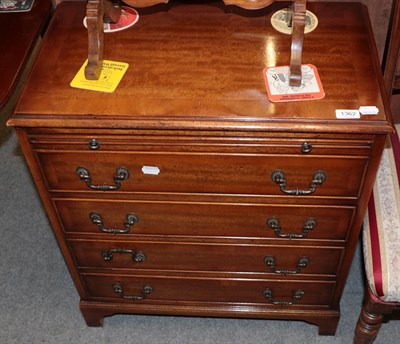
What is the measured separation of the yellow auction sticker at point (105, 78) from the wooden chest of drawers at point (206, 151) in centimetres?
2

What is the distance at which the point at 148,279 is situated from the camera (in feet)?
5.39

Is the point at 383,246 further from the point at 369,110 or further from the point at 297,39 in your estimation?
the point at 297,39

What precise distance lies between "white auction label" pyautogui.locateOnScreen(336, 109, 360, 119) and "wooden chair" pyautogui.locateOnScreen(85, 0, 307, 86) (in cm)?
11

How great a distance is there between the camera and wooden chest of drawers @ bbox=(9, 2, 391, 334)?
47.5 inches

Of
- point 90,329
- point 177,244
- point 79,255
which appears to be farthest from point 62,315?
point 177,244

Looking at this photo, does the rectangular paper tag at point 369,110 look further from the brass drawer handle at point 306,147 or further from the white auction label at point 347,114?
the brass drawer handle at point 306,147

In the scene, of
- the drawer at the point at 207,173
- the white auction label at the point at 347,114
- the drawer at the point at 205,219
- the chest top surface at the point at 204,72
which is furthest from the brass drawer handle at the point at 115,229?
the white auction label at the point at 347,114

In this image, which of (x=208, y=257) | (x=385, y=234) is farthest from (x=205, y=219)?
(x=385, y=234)

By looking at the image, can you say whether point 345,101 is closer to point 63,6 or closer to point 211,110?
point 211,110

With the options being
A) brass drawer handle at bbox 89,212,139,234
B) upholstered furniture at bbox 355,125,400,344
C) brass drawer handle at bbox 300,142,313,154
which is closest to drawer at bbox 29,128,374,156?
brass drawer handle at bbox 300,142,313,154

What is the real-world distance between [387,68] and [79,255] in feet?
3.28

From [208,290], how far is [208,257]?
169 mm

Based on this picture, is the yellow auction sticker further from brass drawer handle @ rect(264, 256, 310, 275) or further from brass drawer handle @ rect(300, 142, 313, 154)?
brass drawer handle @ rect(264, 256, 310, 275)

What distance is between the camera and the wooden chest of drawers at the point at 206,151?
1.21 metres
